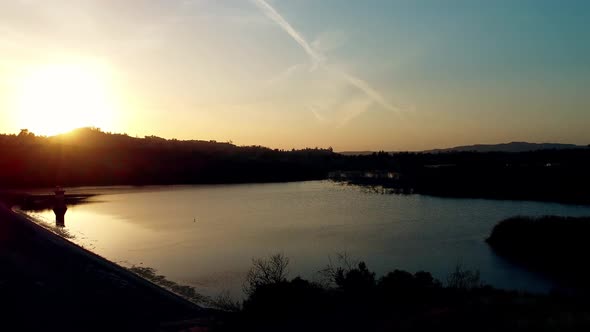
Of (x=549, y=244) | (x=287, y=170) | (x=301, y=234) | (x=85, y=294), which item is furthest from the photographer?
(x=287, y=170)

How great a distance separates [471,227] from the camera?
36.7 metres

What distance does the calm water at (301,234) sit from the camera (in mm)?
23766

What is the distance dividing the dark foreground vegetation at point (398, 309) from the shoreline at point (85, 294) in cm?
186

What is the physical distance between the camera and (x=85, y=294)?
16344 millimetres

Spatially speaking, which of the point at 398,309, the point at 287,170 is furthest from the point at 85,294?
the point at 287,170

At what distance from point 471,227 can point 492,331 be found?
1162 inches

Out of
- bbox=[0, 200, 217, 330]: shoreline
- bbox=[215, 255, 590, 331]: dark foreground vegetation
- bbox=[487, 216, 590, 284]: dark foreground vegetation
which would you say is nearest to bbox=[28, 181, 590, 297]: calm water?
bbox=[487, 216, 590, 284]: dark foreground vegetation

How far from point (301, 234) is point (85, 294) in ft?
61.9

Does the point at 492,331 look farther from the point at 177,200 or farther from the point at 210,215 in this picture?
the point at 177,200

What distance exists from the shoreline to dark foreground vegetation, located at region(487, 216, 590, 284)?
666 inches

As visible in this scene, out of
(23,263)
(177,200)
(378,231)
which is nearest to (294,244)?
(378,231)

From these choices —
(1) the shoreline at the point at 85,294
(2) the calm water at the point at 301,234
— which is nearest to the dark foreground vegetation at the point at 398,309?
(1) the shoreline at the point at 85,294

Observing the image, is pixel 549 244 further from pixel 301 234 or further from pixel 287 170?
pixel 287 170

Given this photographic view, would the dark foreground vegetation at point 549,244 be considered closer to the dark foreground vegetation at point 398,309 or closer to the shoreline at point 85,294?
the dark foreground vegetation at point 398,309
